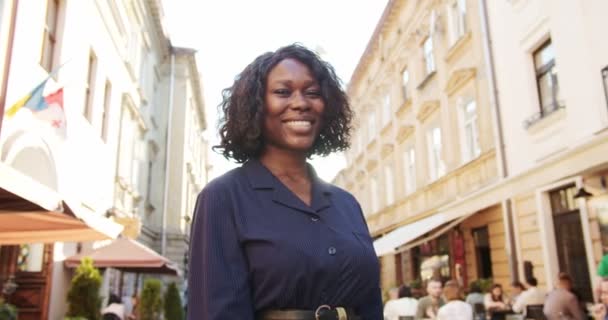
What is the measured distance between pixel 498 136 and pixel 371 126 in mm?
12828

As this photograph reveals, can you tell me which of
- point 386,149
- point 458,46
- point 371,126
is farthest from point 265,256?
point 371,126

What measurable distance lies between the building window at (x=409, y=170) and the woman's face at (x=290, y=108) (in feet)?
55.7

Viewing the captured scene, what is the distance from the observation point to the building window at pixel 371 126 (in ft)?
78.0

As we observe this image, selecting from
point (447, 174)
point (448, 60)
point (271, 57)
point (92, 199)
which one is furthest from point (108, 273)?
→ point (271, 57)

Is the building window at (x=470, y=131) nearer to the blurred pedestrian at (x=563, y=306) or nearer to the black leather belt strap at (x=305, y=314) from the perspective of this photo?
the blurred pedestrian at (x=563, y=306)

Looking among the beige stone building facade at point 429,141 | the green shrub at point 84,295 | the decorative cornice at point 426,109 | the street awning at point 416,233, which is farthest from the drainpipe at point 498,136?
the green shrub at point 84,295

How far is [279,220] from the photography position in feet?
5.00

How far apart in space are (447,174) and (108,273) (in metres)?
9.53

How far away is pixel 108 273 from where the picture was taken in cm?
1452

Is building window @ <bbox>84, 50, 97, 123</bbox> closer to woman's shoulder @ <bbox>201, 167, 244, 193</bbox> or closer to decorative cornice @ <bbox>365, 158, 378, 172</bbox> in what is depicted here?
woman's shoulder @ <bbox>201, 167, 244, 193</bbox>

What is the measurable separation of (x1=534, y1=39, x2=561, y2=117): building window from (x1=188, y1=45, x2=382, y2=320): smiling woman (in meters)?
9.08

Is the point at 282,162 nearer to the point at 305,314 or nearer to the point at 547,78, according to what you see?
the point at 305,314

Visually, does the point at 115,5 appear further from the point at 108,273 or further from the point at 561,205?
the point at 561,205

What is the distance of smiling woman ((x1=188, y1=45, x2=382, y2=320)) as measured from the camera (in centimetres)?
143
